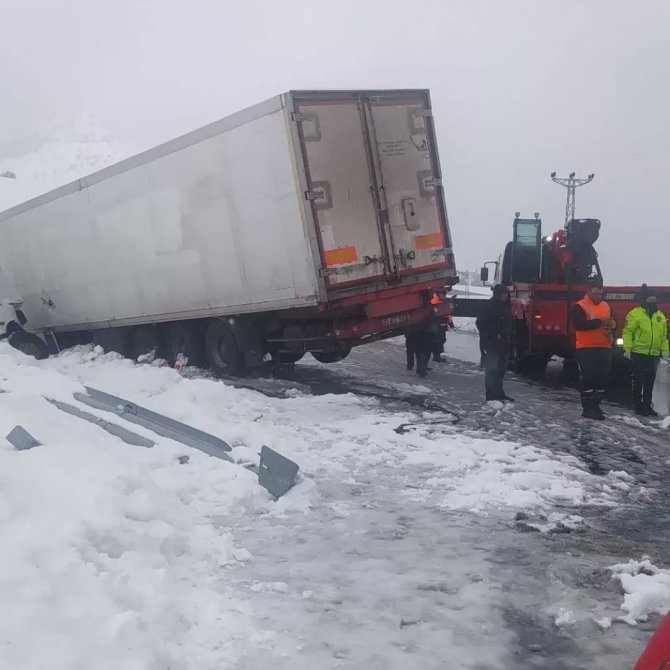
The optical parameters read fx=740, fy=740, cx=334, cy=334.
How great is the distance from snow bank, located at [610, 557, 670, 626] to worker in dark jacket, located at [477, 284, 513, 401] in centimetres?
531

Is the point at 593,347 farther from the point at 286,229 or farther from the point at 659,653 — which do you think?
the point at 659,653

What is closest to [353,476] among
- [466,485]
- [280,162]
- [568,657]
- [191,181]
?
[466,485]

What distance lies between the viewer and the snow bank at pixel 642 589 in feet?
12.5

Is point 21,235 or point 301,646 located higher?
point 21,235

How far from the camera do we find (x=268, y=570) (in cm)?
431

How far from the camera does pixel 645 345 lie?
941cm

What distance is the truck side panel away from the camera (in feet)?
31.6

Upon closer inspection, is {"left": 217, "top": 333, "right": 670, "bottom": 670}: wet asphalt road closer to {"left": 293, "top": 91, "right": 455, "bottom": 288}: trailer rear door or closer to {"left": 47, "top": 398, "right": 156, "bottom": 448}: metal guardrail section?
{"left": 293, "top": 91, "right": 455, "bottom": 288}: trailer rear door

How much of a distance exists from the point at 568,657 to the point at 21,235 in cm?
1583

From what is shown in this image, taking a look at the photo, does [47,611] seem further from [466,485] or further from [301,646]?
[466,485]

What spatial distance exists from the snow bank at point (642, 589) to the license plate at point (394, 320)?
20.1 ft

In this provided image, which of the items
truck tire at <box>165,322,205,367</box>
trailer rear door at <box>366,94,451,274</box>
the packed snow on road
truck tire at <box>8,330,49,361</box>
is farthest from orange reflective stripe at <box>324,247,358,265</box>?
truck tire at <box>8,330,49,361</box>

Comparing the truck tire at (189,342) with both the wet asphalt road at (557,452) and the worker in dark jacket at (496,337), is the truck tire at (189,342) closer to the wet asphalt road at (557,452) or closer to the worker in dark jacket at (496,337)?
the wet asphalt road at (557,452)

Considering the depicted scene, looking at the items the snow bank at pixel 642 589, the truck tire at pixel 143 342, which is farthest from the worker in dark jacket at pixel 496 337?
the truck tire at pixel 143 342
